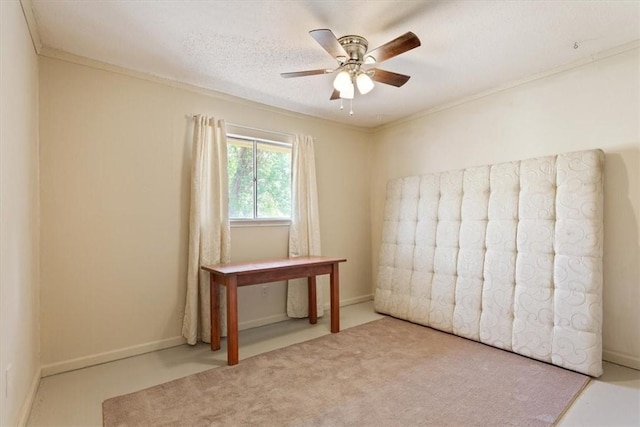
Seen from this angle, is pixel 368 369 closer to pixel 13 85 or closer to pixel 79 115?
pixel 13 85

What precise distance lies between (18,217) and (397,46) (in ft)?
7.76

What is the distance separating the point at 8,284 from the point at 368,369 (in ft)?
7.33

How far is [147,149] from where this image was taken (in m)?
2.85

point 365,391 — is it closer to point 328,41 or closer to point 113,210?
point 328,41

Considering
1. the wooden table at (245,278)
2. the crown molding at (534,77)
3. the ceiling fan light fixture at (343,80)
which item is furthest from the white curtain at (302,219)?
the ceiling fan light fixture at (343,80)

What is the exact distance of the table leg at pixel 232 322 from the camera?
2578mm

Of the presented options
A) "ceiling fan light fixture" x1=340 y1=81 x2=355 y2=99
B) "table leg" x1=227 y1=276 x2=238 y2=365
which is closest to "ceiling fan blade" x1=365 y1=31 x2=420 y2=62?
"ceiling fan light fixture" x1=340 y1=81 x2=355 y2=99

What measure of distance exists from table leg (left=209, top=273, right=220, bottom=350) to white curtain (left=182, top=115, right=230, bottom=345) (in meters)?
0.09

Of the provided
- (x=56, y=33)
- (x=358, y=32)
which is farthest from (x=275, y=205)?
(x=56, y=33)

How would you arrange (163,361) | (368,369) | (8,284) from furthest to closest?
1. (163,361)
2. (368,369)
3. (8,284)

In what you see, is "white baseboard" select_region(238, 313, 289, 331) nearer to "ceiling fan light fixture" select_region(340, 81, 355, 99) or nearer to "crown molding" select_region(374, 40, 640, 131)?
"ceiling fan light fixture" select_region(340, 81, 355, 99)

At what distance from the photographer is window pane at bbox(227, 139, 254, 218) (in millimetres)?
3416

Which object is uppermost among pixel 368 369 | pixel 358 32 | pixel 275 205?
pixel 358 32

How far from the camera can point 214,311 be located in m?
2.92
